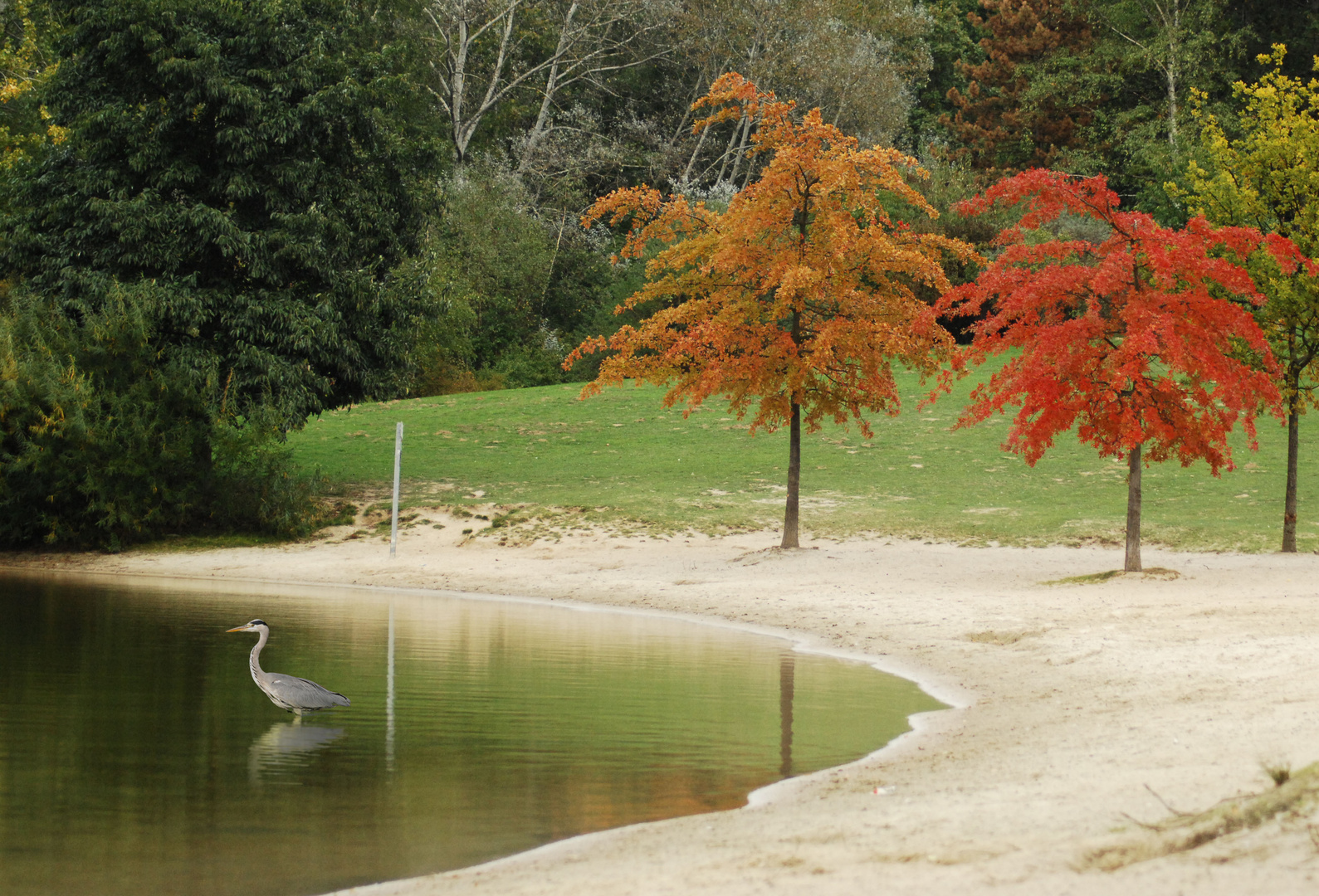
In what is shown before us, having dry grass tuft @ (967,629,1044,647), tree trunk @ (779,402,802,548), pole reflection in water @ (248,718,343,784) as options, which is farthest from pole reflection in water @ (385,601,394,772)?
tree trunk @ (779,402,802,548)

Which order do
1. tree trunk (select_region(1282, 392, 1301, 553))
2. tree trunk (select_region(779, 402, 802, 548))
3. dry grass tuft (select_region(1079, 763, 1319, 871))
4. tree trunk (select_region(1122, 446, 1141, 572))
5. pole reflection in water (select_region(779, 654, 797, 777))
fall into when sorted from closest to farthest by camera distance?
dry grass tuft (select_region(1079, 763, 1319, 871)) < pole reflection in water (select_region(779, 654, 797, 777)) < tree trunk (select_region(1122, 446, 1141, 572)) < tree trunk (select_region(1282, 392, 1301, 553)) < tree trunk (select_region(779, 402, 802, 548))

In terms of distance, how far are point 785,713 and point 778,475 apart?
22369mm

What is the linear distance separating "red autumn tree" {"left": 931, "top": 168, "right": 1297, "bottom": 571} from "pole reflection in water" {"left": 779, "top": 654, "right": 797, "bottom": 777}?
6.67 meters

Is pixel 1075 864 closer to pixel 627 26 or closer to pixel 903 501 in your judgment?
pixel 903 501

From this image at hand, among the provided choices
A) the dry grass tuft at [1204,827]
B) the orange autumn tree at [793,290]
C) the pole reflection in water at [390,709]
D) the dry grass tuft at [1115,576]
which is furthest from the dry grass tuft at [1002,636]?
the dry grass tuft at [1204,827]

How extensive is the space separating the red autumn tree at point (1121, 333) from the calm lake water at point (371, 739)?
6027 mm

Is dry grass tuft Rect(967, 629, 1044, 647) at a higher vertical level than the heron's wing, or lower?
lower

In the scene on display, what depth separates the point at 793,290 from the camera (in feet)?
74.1

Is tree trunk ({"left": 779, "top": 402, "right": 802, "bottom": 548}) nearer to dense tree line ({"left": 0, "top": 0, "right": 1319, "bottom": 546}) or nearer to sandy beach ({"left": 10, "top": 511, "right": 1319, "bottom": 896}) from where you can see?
sandy beach ({"left": 10, "top": 511, "right": 1319, "bottom": 896})

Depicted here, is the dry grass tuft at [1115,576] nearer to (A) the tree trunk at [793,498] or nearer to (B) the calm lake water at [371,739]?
(B) the calm lake water at [371,739]

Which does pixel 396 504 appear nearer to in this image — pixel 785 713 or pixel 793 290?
pixel 793 290

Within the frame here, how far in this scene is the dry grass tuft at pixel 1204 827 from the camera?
596 centimetres

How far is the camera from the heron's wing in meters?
11.5

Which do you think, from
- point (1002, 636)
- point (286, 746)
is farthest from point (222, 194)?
point (286, 746)
